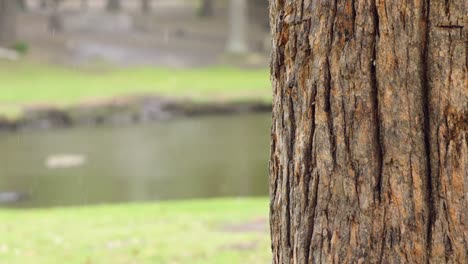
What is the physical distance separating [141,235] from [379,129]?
23.9 ft

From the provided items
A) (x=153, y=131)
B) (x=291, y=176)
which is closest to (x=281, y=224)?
(x=291, y=176)

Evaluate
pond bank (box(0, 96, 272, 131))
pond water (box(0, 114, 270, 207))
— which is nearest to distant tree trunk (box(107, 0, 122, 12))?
pond bank (box(0, 96, 272, 131))

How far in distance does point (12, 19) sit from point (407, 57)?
38096mm

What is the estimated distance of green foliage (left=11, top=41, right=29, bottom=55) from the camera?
37.8 meters

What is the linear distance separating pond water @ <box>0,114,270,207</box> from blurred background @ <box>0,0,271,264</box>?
→ 2.0 inches

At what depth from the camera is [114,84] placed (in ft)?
109

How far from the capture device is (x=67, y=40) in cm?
4078

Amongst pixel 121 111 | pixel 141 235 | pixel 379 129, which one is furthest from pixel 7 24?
pixel 379 129

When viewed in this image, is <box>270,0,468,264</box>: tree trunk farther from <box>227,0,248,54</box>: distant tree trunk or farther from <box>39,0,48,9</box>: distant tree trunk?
<box>39,0,48,9</box>: distant tree trunk

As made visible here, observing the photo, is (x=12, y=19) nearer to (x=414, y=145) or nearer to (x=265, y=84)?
(x=265, y=84)

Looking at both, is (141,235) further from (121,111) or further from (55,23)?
(55,23)

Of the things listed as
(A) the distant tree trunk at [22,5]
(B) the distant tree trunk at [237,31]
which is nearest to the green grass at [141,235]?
(B) the distant tree trunk at [237,31]

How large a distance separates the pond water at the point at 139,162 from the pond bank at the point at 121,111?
3.32 feet

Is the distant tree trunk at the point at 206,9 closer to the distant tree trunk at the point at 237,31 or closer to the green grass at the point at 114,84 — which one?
the distant tree trunk at the point at 237,31
